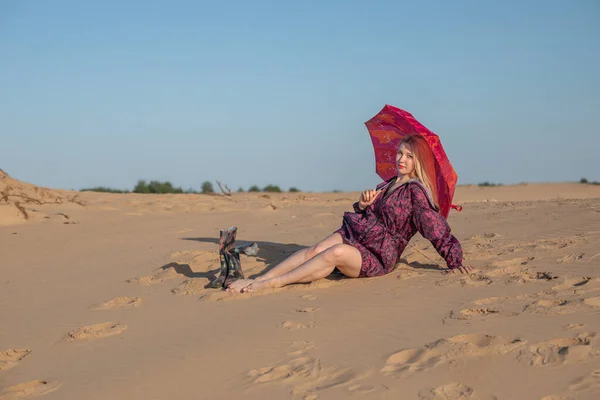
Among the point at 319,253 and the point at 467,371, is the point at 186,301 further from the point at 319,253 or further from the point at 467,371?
the point at 467,371

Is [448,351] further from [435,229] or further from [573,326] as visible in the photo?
[435,229]

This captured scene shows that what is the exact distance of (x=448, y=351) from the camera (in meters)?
3.68

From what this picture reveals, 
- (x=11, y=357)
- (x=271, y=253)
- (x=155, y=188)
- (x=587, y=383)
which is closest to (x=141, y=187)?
(x=155, y=188)

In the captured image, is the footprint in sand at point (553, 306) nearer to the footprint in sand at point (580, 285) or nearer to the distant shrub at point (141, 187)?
the footprint in sand at point (580, 285)

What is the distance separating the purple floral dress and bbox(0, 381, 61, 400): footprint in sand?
2622 mm

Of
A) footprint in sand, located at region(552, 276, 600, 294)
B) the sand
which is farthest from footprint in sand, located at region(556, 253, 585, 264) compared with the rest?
footprint in sand, located at region(552, 276, 600, 294)

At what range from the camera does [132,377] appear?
4035 millimetres

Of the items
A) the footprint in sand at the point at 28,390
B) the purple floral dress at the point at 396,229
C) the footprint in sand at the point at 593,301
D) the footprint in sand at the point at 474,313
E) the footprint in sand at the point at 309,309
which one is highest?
the purple floral dress at the point at 396,229

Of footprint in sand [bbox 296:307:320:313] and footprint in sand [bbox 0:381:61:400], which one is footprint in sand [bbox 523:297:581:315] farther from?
footprint in sand [bbox 0:381:61:400]

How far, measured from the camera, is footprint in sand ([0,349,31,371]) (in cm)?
454

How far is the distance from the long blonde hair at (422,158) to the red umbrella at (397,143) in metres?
0.05

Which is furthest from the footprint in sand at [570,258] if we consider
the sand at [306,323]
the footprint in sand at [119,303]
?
the footprint in sand at [119,303]

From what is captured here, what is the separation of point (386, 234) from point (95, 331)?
244cm

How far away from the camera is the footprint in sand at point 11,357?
4.54 meters
